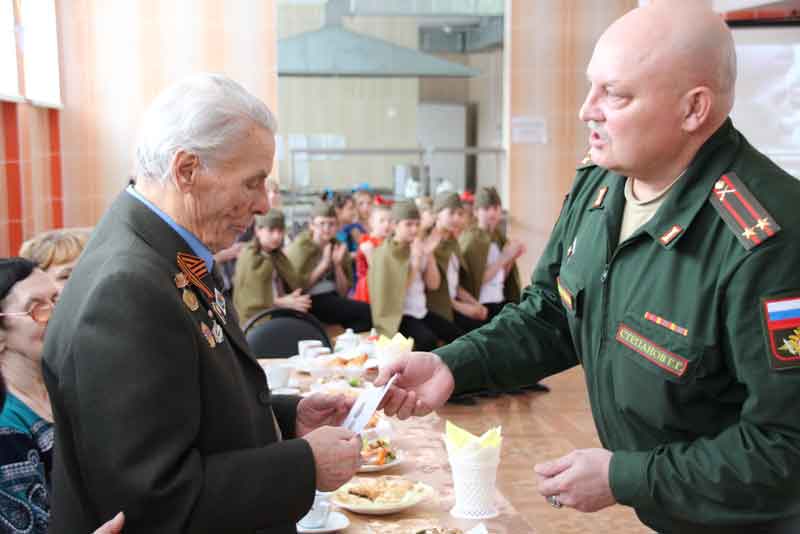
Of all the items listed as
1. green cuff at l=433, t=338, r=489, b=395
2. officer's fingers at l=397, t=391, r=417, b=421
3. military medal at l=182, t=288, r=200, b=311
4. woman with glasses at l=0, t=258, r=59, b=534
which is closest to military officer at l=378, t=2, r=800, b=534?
green cuff at l=433, t=338, r=489, b=395

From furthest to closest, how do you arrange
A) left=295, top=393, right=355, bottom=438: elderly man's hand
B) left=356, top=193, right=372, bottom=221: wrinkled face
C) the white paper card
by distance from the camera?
left=356, top=193, right=372, bottom=221: wrinkled face
left=295, top=393, right=355, bottom=438: elderly man's hand
the white paper card

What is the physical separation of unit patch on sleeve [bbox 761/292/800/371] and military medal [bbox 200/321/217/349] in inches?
38.3

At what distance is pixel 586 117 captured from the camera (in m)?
1.94

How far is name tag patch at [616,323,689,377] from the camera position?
179cm

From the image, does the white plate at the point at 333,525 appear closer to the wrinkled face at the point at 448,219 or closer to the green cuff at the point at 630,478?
the green cuff at the point at 630,478

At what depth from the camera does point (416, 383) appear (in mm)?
2383

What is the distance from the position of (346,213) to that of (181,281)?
7464 millimetres

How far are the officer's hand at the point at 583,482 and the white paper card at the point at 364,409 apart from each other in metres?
0.39

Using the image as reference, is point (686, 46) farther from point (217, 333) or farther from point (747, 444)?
point (217, 333)

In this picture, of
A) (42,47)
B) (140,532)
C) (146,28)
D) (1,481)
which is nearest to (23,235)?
(42,47)

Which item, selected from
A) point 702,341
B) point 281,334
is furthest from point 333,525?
point 281,334

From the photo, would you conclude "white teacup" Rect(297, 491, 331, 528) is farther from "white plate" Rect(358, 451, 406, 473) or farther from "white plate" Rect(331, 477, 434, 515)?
"white plate" Rect(358, 451, 406, 473)

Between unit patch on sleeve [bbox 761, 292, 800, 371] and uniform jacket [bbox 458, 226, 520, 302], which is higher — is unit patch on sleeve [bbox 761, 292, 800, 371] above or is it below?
above

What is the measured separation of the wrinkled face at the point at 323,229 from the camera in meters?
7.84
